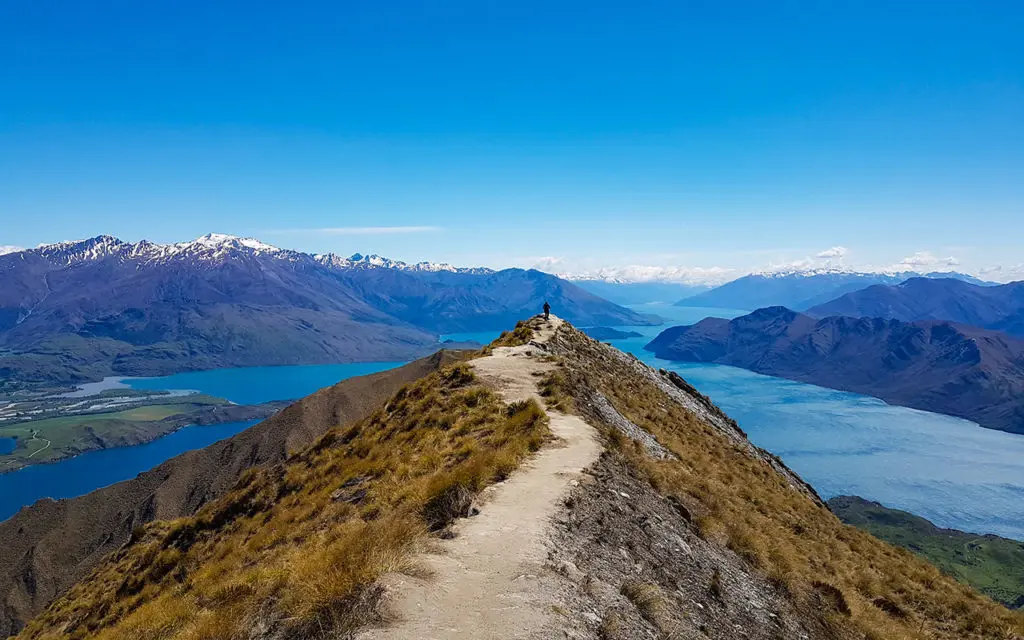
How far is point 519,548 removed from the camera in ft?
37.8

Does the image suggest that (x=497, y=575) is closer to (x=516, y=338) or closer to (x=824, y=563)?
(x=824, y=563)

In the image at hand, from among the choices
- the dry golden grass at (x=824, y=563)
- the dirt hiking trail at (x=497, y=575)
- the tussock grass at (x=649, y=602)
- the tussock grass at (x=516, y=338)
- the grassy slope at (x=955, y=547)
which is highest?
the tussock grass at (x=516, y=338)

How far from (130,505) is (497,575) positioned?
4128 inches

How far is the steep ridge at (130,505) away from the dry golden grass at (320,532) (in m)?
38.6

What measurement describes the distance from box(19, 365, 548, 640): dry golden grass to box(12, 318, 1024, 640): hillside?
0.30 ft

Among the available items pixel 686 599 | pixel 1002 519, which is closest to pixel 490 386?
pixel 686 599

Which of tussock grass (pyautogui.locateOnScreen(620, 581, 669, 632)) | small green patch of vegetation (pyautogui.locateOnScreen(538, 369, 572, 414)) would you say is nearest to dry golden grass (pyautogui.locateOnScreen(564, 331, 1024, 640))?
small green patch of vegetation (pyautogui.locateOnScreen(538, 369, 572, 414))

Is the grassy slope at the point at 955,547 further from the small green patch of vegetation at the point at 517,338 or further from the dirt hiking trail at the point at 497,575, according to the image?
the dirt hiking trail at the point at 497,575

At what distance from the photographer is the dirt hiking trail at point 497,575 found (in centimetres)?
891

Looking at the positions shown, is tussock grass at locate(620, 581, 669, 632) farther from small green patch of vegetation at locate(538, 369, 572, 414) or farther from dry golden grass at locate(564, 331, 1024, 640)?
small green patch of vegetation at locate(538, 369, 572, 414)

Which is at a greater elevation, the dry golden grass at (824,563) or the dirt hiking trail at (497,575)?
the dirt hiking trail at (497,575)

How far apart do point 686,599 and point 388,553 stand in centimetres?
693

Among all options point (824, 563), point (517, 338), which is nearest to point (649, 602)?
point (824, 563)

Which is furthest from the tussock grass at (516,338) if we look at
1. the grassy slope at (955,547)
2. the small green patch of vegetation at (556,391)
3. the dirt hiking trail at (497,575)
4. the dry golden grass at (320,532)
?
the grassy slope at (955,547)
